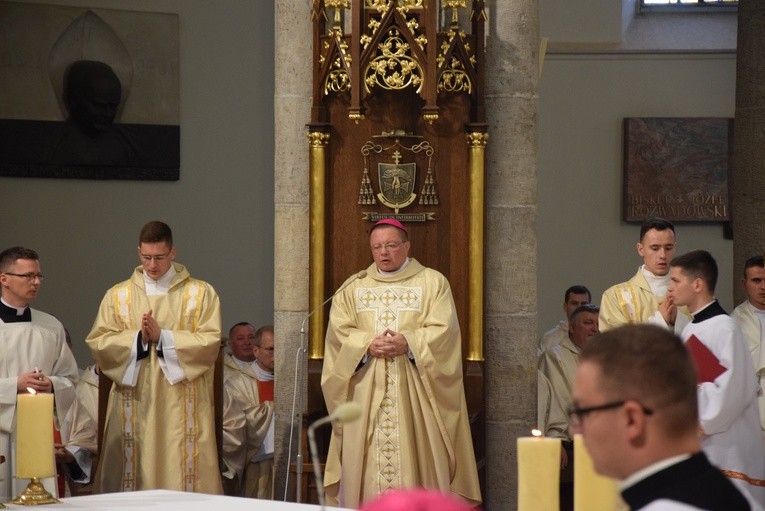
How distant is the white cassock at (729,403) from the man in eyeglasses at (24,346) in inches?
125

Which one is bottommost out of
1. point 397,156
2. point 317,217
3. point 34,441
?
point 34,441

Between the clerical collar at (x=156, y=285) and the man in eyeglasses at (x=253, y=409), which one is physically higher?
the clerical collar at (x=156, y=285)

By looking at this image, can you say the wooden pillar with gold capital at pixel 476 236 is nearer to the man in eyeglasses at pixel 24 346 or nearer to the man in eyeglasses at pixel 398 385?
the man in eyeglasses at pixel 398 385

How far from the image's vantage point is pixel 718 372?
5461mm

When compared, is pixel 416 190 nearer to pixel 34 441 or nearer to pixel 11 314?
pixel 11 314

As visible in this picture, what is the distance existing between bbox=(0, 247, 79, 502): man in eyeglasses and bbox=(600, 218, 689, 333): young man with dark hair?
10.0ft

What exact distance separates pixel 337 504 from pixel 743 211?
4781mm

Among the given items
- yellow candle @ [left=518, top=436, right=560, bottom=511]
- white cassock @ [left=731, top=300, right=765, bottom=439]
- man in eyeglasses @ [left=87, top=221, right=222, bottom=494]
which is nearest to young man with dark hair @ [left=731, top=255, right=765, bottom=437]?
white cassock @ [left=731, top=300, right=765, bottom=439]

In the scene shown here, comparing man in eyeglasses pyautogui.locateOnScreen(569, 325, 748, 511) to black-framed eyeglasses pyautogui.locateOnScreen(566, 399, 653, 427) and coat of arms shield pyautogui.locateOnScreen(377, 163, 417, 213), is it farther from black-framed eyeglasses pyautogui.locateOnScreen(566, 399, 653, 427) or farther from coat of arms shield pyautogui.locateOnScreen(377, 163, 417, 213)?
coat of arms shield pyautogui.locateOnScreen(377, 163, 417, 213)

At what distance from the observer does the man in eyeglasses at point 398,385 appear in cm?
626

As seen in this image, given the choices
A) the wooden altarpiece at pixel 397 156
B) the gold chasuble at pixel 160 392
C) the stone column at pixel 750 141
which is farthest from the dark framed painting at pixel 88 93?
the stone column at pixel 750 141

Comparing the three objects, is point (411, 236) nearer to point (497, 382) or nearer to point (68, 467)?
point (497, 382)

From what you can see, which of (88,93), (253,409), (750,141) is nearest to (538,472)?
(253,409)

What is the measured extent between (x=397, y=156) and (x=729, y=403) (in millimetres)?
2317
